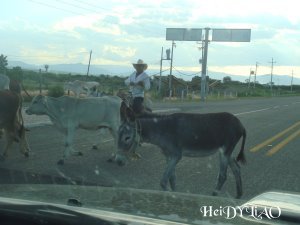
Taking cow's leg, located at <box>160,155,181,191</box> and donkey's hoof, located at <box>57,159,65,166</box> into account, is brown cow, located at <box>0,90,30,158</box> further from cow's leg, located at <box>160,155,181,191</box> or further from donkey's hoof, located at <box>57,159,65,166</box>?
cow's leg, located at <box>160,155,181,191</box>

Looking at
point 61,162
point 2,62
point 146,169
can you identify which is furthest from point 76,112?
point 2,62

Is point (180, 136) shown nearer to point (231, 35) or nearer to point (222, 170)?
point (222, 170)

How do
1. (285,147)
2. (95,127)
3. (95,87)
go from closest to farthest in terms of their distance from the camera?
1. (95,127)
2. (285,147)
3. (95,87)

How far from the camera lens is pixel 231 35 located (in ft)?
194

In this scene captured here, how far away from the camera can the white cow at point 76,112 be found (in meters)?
10.6

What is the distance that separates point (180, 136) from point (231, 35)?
2090 inches

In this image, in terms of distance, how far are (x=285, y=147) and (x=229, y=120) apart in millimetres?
6295

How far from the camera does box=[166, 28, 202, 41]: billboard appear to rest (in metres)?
60.1

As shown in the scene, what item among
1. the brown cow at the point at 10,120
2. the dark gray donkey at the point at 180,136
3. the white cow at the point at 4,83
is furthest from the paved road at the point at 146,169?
the white cow at the point at 4,83

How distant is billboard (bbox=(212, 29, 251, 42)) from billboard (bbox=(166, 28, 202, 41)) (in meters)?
1.78

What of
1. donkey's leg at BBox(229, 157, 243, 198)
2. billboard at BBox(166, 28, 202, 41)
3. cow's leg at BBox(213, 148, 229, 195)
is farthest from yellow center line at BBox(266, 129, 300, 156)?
billboard at BBox(166, 28, 202, 41)

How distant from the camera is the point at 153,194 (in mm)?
3729

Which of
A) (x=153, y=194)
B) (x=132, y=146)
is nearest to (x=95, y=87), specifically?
(x=132, y=146)

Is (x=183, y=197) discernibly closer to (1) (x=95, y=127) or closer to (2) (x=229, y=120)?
(2) (x=229, y=120)
